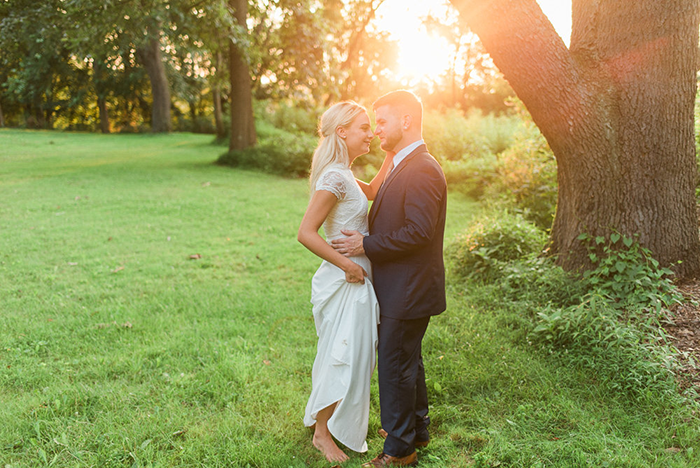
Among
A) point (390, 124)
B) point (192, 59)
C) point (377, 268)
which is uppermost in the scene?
point (192, 59)

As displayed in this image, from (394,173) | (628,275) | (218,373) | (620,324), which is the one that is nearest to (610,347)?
(620,324)

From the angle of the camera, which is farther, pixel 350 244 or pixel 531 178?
pixel 531 178

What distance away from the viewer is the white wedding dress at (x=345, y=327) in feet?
9.37

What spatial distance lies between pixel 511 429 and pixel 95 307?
464 centimetres

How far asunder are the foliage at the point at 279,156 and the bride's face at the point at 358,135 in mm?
12679

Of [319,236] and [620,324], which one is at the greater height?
[319,236]

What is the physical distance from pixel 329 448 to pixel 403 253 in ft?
4.89

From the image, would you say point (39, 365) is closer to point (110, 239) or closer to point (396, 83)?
point (110, 239)

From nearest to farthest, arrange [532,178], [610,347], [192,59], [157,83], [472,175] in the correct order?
[610,347], [532,178], [472,175], [157,83], [192,59]

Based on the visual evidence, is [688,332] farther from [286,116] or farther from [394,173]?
[286,116]

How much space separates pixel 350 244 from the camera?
2803mm

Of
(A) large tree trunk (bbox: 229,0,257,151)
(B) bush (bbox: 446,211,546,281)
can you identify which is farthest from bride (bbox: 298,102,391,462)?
(A) large tree trunk (bbox: 229,0,257,151)

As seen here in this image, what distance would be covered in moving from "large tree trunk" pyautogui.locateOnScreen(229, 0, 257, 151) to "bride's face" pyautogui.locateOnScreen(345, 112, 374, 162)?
14.0m

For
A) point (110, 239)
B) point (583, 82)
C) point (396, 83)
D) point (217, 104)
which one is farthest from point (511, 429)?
point (396, 83)
